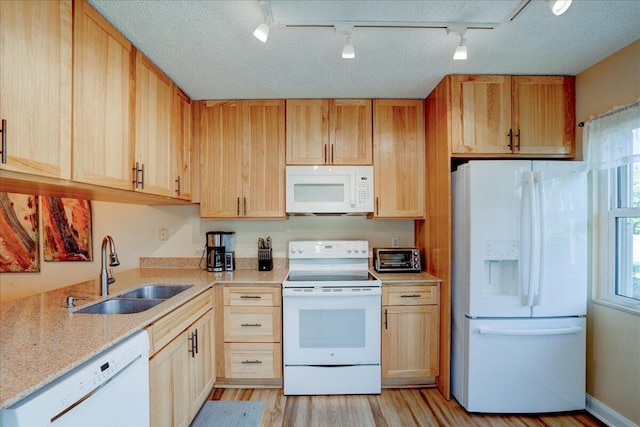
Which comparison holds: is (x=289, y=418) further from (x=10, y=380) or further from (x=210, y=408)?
(x=10, y=380)

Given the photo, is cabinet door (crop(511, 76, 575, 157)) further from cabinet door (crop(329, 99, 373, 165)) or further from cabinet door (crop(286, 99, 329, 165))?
cabinet door (crop(286, 99, 329, 165))

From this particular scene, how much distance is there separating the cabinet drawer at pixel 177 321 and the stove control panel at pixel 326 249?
0.86 meters

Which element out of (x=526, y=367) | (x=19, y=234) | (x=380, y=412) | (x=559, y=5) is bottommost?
(x=380, y=412)

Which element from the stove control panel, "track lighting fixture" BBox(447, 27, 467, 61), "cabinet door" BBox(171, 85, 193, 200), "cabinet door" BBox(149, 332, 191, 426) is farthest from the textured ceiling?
"cabinet door" BBox(149, 332, 191, 426)

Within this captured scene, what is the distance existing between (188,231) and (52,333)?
1717 mm

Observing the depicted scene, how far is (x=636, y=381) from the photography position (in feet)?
5.81

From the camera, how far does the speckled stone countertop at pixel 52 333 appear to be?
34.5 inches

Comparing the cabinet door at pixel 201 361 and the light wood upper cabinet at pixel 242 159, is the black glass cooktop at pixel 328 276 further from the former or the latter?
the cabinet door at pixel 201 361

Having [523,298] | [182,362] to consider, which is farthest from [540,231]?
[182,362]

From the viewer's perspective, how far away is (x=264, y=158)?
257cm

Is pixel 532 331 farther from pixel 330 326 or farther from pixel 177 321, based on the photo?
pixel 177 321

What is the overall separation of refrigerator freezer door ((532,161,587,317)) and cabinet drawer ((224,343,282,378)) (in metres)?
1.92

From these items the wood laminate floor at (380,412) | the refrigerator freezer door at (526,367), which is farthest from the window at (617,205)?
the wood laminate floor at (380,412)

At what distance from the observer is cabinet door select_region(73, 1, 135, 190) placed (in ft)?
4.46
